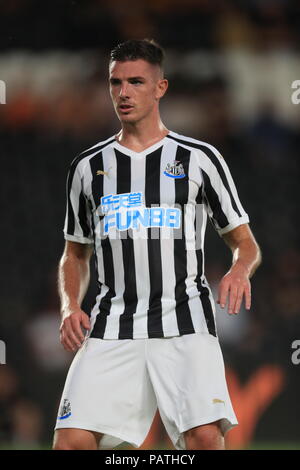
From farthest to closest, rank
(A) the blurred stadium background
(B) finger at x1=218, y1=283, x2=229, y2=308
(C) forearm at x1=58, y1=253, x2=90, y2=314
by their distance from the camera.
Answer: (A) the blurred stadium background
(C) forearm at x1=58, y1=253, x2=90, y2=314
(B) finger at x1=218, y1=283, x2=229, y2=308

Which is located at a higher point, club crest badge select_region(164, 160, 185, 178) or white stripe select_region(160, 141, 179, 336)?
club crest badge select_region(164, 160, 185, 178)

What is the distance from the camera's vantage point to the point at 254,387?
6023mm

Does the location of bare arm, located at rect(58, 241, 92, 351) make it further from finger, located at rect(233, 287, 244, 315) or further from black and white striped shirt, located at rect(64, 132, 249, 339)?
finger, located at rect(233, 287, 244, 315)

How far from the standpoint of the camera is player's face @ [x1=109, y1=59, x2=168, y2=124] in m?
2.96

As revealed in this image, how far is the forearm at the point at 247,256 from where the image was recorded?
280 centimetres

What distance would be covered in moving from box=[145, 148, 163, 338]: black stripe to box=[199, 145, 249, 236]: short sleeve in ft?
0.59

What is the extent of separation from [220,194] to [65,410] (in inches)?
37.3

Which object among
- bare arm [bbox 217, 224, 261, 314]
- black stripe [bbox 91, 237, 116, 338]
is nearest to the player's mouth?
black stripe [bbox 91, 237, 116, 338]

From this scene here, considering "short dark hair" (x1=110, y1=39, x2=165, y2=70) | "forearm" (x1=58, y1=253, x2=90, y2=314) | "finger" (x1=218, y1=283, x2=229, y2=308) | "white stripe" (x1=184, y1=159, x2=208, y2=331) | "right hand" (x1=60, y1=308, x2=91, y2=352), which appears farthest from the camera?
"short dark hair" (x1=110, y1=39, x2=165, y2=70)

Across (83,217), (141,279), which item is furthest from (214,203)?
(83,217)

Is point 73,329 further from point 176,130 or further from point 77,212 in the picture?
point 176,130

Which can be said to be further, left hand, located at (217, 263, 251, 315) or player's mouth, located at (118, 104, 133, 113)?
player's mouth, located at (118, 104, 133, 113)
